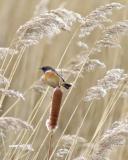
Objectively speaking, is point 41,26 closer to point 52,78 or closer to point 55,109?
point 55,109

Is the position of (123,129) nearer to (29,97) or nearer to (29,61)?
(29,97)

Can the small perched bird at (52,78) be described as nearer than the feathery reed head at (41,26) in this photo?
Yes

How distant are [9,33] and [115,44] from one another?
1197 millimetres

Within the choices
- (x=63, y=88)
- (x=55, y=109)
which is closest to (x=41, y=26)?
(x=55, y=109)

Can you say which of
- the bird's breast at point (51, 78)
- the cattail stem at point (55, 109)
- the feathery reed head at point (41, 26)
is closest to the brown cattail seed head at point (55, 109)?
the cattail stem at point (55, 109)

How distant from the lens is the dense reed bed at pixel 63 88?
1807 mm

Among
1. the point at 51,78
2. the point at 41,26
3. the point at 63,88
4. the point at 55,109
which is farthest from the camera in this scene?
the point at 63,88

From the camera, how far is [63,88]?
2707mm

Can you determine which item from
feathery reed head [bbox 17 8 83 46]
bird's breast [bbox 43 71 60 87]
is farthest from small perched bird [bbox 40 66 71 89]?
feathery reed head [bbox 17 8 83 46]

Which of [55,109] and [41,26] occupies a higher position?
[41,26]

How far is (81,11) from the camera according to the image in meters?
3.64

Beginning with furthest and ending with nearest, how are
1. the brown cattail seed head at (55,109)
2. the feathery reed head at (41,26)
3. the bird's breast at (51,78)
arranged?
1. the feathery reed head at (41,26)
2. the brown cattail seed head at (55,109)
3. the bird's breast at (51,78)

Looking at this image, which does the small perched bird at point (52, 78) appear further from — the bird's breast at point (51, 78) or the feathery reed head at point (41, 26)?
the feathery reed head at point (41, 26)

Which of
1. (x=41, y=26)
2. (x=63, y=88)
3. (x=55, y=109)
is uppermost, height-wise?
(x=41, y=26)
